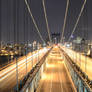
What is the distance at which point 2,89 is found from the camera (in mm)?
5375

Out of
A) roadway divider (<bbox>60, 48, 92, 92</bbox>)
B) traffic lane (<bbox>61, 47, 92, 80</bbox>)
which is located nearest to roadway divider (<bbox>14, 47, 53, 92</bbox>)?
roadway divider (<bbox>60, 48, 92, 92</bbox>)

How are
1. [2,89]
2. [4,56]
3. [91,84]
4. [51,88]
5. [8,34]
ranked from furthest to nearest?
[4,56] → [51,88] → [8,34] → [91,84] → [2,89]

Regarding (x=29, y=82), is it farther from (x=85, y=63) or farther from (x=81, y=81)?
(x=85, y=63)

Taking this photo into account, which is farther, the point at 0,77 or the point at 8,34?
the point at 8,34

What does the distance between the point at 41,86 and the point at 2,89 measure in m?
6.84

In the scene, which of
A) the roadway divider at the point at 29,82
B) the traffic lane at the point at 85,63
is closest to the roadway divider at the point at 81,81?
the traffic lane at the point at 85,63

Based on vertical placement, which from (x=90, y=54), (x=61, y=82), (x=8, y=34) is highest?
(x=8, y=34)

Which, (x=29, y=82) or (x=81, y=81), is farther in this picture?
(x=81, y=81)

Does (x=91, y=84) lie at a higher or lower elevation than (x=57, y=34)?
lower

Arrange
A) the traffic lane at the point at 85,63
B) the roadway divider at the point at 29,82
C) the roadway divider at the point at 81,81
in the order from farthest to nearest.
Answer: the traffic lane at the point at 85,63 → the roadway divider at the point at 81,81 → the roadway divider at the point at 29,82

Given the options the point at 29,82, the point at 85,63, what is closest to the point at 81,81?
the point at 85,63

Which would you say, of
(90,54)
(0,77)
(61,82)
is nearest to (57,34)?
(90,54)

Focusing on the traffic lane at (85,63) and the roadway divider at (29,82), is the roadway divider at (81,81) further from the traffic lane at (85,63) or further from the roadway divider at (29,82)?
the roadway divider at (29,82)

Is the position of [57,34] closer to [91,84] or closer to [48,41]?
[48,41]
